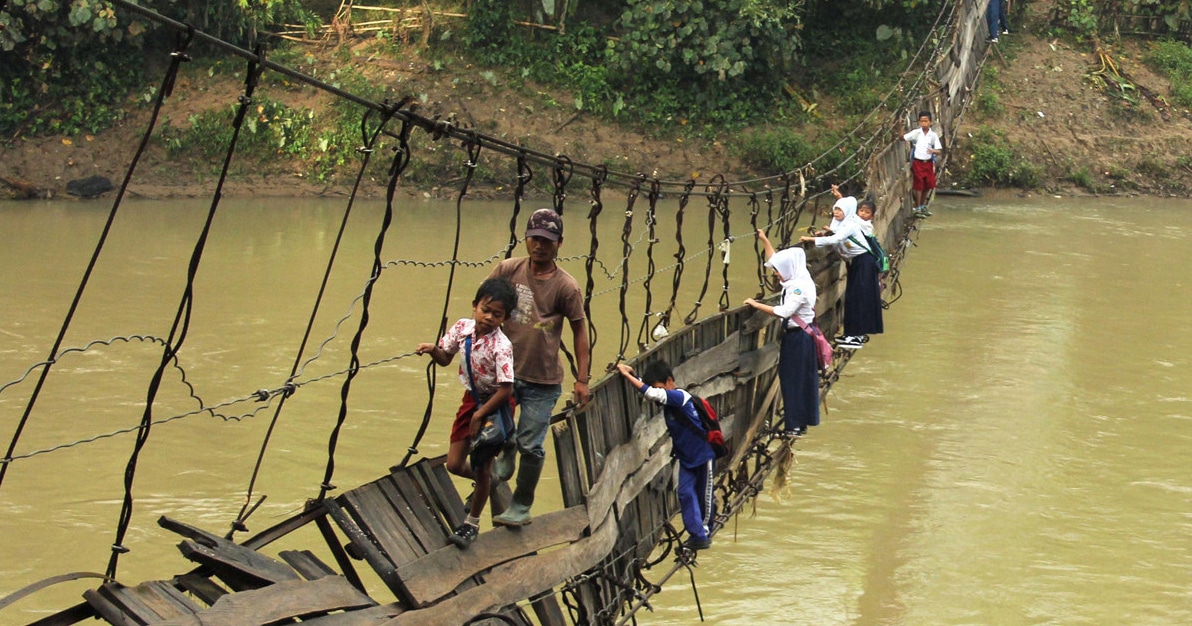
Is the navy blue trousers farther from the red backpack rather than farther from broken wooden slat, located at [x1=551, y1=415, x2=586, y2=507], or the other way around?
broken wooden slat, located at [x1=551, y1=415, x2=586, y2=507]

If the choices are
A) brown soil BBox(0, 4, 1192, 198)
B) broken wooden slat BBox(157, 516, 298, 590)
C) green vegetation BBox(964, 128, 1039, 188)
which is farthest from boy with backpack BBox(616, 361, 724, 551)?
green vegetation BBox(964, 128, 1039, 188)

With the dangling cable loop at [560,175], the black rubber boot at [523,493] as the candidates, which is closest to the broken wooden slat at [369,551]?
the black rubber boot at [523,493]

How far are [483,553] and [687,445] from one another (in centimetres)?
137

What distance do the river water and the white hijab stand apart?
147 cm

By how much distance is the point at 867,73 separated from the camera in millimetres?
16828

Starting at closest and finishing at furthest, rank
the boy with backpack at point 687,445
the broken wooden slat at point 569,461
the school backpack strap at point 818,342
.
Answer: the broken wooden slat at point 569,461 < the boy with backpack at point 687,445 < the school backpack strap at point 818,342

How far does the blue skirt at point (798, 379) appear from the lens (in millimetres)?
6086

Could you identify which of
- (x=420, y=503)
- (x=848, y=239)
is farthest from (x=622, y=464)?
(x=848, y=239)

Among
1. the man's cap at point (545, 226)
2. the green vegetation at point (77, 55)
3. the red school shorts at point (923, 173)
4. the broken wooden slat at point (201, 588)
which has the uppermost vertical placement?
the green vegetation at point (77, 55)

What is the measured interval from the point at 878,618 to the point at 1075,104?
12.7m

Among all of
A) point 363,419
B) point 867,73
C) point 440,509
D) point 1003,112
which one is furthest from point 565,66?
point 440,509

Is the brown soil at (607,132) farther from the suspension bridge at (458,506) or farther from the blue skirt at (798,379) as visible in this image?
the suspension bridge at (458,506)

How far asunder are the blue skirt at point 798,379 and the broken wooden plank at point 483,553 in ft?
7.24

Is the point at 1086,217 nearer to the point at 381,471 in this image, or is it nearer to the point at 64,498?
the point at 381,471
